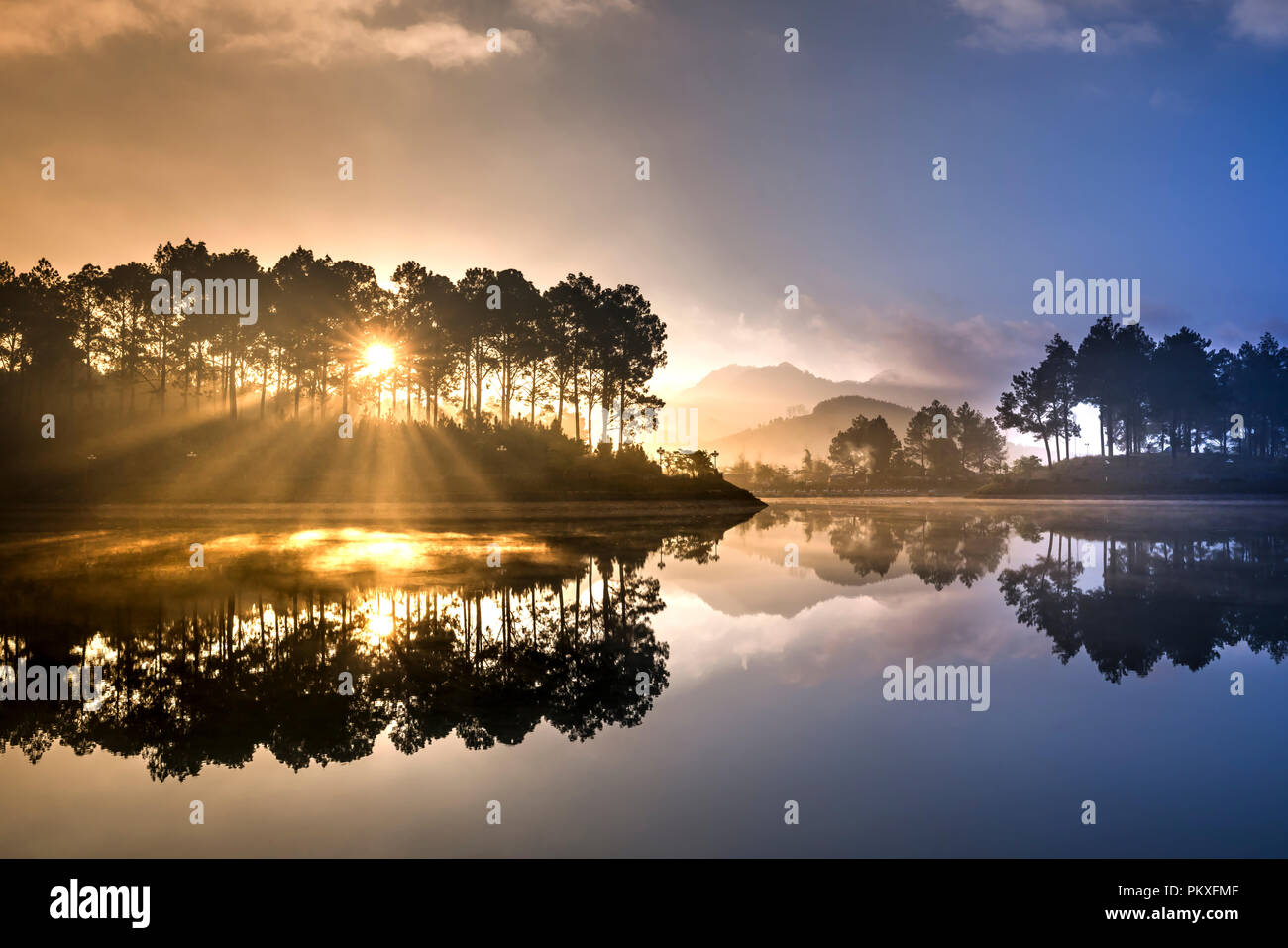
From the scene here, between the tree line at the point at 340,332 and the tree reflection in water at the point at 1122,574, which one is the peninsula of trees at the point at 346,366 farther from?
the tree reflection in water at the point at 1122,574

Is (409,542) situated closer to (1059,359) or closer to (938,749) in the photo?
(938,749)

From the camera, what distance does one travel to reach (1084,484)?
86.9 meters

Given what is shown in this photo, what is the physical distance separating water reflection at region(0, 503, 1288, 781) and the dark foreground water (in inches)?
3.3

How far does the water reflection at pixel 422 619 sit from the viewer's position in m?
9.34

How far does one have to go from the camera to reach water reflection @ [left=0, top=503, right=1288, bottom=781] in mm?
9344

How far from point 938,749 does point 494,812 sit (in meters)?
5.49

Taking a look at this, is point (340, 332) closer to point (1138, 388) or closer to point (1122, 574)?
point (1122, 574)

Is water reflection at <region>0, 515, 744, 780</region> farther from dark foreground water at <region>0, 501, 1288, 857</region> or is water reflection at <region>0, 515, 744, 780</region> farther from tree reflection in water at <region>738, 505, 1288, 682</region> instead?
tree reflection in water at <region>738, 505, 1288, 682</region>

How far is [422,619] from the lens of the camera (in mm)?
15234

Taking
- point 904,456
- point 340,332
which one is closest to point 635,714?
point 340,332

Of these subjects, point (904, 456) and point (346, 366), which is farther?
point (904, 456)

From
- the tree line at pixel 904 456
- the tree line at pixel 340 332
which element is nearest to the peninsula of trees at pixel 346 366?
the tree line at pixel 340 332

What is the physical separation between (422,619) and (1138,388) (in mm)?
116171
